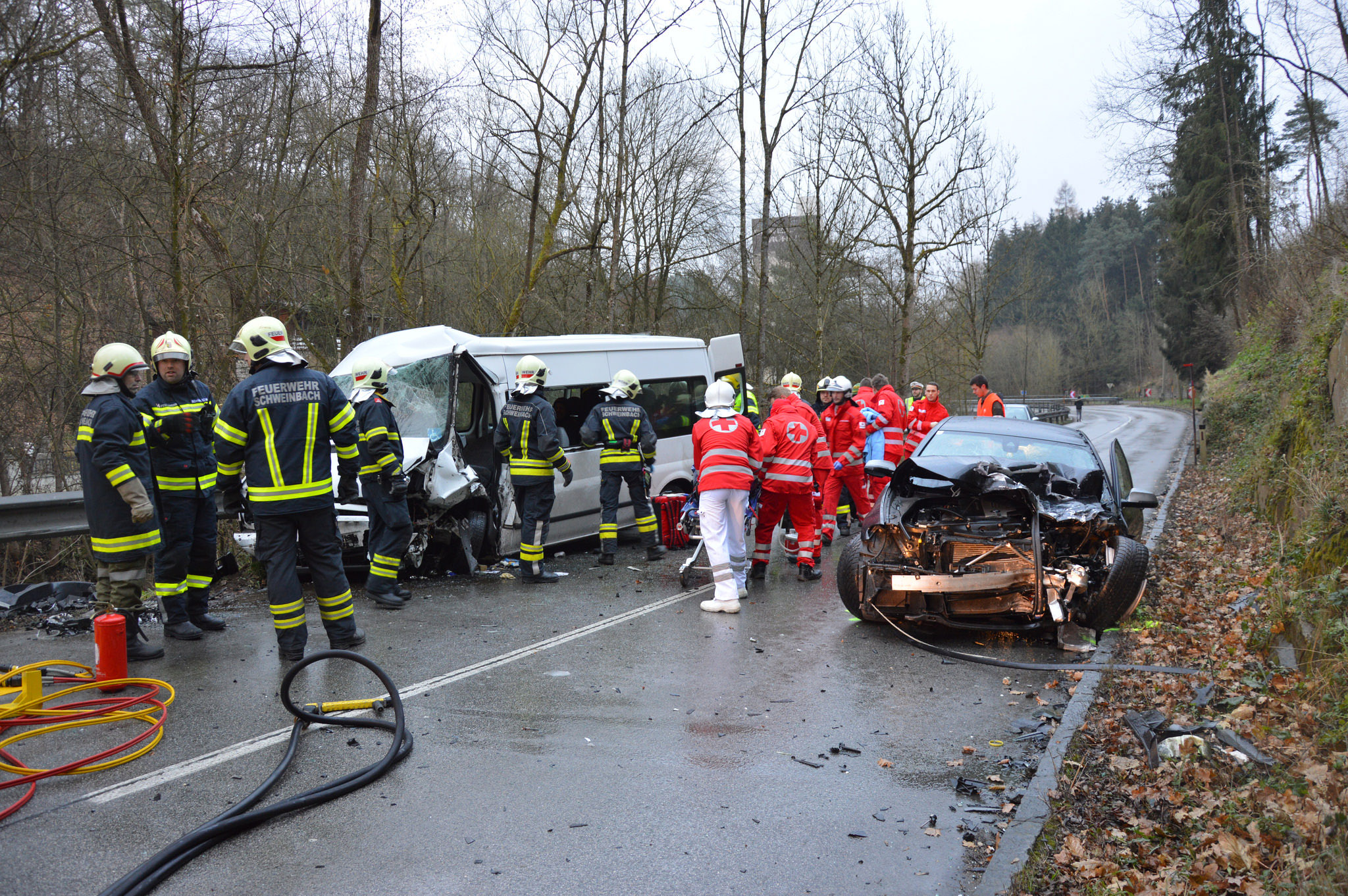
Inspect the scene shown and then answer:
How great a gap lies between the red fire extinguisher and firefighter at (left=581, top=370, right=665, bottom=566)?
479cm

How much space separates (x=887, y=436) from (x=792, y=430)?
4.10 metres

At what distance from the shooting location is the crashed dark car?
6270 millimetres

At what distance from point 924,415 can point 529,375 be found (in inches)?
259

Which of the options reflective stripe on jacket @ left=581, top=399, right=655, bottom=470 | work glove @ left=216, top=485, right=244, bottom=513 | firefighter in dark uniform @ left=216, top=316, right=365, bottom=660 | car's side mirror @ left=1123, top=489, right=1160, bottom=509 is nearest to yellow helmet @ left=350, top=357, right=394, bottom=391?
work glove @ left=216, top=485, right=244, bottom=513

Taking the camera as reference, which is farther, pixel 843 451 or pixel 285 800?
pixel 843 451

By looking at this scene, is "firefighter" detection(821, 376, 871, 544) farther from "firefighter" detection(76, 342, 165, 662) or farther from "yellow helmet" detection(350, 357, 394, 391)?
"firefighter" detection(76, 342, 165, 662)

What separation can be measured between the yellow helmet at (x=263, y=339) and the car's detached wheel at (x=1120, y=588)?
5.72 metres

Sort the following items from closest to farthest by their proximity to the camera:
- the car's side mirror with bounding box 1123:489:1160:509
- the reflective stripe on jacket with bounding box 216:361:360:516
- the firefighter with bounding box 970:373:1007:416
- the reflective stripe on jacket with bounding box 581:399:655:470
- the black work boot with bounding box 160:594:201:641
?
Answer: the reflective stripe on jacket with bounding box 216:361:360:516
the black work boot with bounding box 160:594:201:641
the car's side mirror with bounding box 1123:489:1160:509
the reflective stripe on jacket with bounding box 581:399:655:470
the firefighter with bounding box 970:373:1007:416

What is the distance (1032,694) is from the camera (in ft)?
18.0

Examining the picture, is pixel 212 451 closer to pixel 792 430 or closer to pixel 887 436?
pixel 792 430

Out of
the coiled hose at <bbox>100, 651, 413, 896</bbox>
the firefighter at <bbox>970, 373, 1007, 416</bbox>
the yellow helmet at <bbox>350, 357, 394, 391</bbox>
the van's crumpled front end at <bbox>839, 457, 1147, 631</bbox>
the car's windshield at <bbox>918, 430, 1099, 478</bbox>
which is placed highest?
the yellow helmet at <bbox>350, 357, 394, 391</bbox>

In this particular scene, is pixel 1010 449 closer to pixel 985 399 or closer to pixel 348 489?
pixel 348 489

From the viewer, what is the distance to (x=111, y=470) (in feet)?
19.3

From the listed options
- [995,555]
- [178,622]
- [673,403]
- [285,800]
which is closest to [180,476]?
[178,622]
